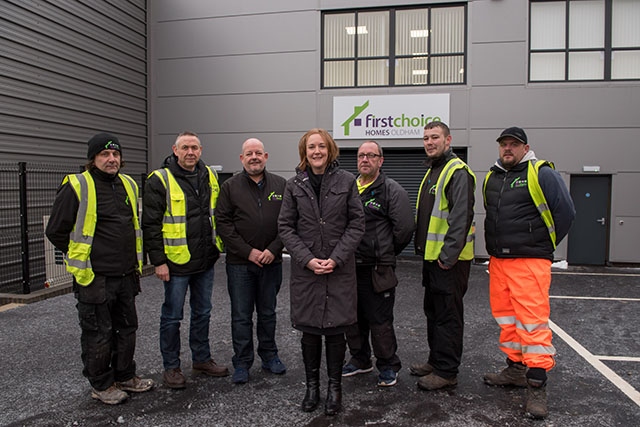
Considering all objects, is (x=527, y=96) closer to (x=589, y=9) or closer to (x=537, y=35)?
(x=537, y=35)

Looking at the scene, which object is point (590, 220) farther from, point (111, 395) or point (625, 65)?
point (111, 395)

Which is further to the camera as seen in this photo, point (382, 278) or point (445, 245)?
point (382, 278)

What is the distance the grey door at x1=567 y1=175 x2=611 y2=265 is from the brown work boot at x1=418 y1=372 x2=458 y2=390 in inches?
322

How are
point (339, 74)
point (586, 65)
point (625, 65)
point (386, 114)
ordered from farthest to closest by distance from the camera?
point (339, 74), point (386, 114), point (586, 65), point (625, 65)

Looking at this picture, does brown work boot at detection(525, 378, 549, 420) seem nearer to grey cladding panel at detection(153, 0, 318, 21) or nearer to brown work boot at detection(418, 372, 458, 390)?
brown work boot at detection(418, 372, 458, 390)

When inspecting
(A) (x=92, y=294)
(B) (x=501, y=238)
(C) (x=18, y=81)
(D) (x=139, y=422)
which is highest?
(C) (x=18, y=81)

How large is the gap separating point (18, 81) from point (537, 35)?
1073 cm

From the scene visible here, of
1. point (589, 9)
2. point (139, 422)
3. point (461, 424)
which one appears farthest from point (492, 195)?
point (589, 9)

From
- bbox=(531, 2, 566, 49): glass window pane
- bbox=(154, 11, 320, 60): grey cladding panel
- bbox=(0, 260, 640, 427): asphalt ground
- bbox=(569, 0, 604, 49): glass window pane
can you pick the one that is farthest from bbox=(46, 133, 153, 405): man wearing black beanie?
bbox=(569, 0, 604, 49): glass window pane

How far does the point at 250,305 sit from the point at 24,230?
5075 mm

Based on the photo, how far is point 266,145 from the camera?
38.5 ft

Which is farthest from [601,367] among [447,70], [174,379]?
[447,70]

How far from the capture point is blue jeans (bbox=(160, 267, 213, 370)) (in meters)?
3.96

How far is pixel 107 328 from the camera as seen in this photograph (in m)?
3.66
